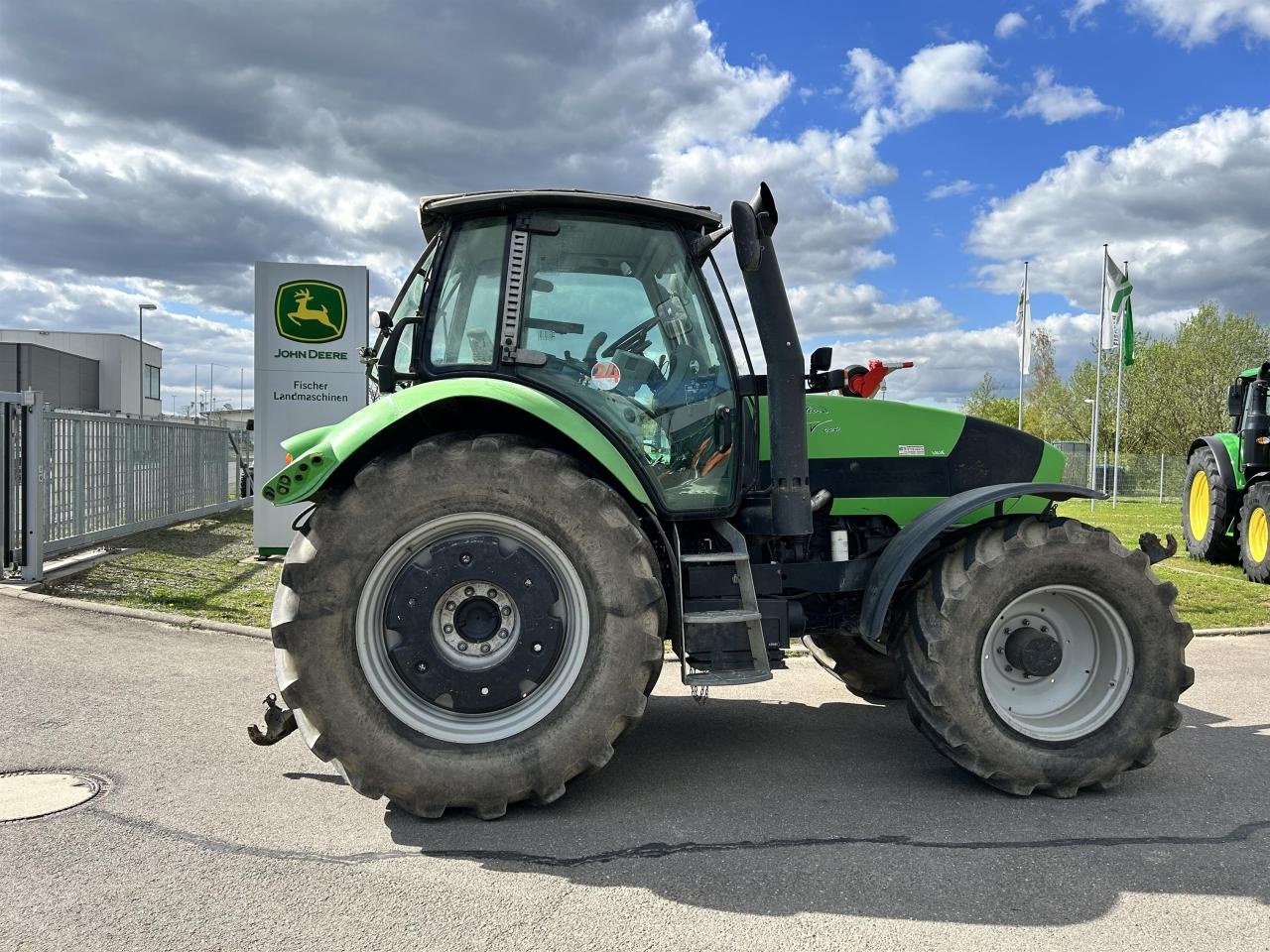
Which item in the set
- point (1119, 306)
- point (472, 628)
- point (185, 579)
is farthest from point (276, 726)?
point (1119, 306)

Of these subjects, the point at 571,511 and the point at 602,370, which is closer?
the point at 571,511

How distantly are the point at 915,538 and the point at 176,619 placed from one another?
20.1 feet

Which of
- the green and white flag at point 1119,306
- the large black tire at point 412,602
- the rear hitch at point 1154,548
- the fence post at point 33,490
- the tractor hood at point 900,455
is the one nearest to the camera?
the large black tire at point 412,602

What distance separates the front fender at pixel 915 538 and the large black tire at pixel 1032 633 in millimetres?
148

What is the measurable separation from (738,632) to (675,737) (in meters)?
1.12

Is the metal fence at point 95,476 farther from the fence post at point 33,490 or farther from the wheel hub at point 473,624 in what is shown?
the wheel hub at point 473,624

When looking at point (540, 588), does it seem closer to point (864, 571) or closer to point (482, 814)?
point (482, 814)

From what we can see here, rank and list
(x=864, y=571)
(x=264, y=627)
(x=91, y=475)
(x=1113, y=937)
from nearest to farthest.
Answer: (x=1113, y=937) → (x=864, y=571) → (x=264, y=627) → (x=91, y=475)

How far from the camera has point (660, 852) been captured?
3.44m

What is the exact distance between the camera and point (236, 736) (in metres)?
4.80

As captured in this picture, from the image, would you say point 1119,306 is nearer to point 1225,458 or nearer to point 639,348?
point 1225,458

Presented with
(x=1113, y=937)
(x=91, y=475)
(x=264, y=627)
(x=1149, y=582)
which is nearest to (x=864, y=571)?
(x=1149, y=582)

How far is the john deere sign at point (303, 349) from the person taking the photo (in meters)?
11.6

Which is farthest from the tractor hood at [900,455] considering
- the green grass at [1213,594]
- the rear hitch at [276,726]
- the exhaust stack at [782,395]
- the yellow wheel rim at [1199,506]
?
the yellow wheel rim at [1199,506]
